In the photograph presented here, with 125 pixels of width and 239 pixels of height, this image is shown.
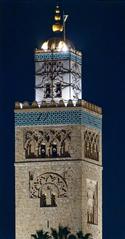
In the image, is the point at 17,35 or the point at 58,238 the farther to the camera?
the point at 17,35

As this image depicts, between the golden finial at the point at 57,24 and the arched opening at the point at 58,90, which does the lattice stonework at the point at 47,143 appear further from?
the golden finial at the point at 57,24

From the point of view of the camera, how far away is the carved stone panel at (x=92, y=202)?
54.9 meters

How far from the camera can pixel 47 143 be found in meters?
54.2

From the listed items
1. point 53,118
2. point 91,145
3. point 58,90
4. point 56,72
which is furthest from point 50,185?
point 56,72

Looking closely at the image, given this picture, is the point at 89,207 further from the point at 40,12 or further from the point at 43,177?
the point at 40,12

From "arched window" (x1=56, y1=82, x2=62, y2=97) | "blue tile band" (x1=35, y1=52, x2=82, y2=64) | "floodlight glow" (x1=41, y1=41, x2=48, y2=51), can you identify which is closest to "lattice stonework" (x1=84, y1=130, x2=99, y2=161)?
"arched window" (x1=56, y1=82, x2=62, y2=97)

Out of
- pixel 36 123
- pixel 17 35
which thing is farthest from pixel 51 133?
pixel 17 35

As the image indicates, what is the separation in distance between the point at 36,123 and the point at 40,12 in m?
3.80

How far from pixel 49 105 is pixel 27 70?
2813 mm

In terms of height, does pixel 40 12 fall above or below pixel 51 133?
above

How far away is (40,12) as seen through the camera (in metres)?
56.4

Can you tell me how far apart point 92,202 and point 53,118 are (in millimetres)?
2835

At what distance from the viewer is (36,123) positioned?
5438cm

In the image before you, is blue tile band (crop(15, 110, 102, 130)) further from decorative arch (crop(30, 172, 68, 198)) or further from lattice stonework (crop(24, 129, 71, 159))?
decorative arch (crop(30, 172, 68, 198))
